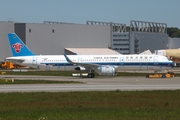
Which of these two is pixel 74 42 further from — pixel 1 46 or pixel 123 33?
pixel 123 33

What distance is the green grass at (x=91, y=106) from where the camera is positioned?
18469 millimetres

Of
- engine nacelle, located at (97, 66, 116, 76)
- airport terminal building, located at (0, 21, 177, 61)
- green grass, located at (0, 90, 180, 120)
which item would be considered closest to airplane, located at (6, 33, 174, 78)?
engine nacelle, located at (97, 66, 116, 76)

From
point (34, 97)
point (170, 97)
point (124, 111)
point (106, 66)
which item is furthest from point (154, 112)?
point (106, 66)

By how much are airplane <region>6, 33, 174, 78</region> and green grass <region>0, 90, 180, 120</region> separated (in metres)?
24.9

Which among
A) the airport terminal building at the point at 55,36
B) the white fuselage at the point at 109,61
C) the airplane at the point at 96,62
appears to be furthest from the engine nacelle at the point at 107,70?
the airport terminal building at the point at 55,36

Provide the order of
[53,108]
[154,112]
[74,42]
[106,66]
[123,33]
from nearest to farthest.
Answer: [154,112] < [53,108] < [106,66] < [74,42] < [123,33]

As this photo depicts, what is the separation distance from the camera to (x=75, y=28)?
109688 millimetres

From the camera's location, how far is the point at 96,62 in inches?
2200

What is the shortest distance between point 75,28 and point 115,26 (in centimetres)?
4668

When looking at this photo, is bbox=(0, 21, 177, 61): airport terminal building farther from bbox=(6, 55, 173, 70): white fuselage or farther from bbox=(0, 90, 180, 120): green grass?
bbox=(0, 90, 180, 120): green grass

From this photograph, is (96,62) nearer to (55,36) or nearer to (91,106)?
(91,106)

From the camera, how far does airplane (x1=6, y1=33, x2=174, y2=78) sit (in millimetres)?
53969

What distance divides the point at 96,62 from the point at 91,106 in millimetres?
33420

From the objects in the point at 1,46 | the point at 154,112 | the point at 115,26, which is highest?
the point at 115,26
